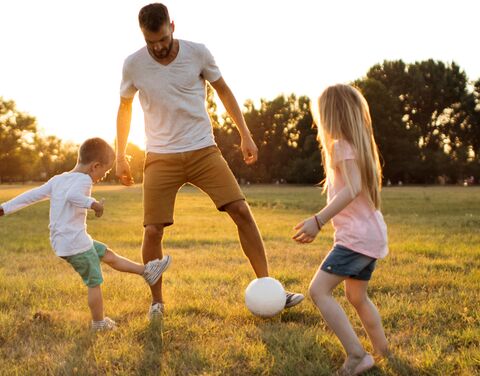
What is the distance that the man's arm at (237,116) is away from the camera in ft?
16.4

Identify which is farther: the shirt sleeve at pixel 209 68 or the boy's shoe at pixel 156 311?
the shirt sleeve at pixel 209 68

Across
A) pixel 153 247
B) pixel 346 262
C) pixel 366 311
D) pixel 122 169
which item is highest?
pixel 122 169

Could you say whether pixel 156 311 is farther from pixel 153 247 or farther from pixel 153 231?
pixel 153 231

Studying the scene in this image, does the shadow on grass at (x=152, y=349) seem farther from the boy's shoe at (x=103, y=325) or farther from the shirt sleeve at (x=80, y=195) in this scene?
the shirt sleeve at (x=80, y=195)

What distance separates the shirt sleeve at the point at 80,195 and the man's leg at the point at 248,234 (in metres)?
1.18

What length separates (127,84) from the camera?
15.9 ft

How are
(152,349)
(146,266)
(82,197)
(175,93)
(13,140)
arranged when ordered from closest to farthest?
(152,349) → (82,197) → (175,93) → (146,266) → (13,140)

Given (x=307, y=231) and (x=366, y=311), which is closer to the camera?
(x=307, y=231)

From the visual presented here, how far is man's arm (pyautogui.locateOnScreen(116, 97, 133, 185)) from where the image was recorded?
16.5ft

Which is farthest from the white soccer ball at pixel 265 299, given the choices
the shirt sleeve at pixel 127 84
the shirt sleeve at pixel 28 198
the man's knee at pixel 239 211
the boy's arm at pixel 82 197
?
the shirt sleeve at pixel 127 84

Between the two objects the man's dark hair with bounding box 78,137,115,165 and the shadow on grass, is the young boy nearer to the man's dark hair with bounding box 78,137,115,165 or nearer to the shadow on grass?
the man's dark hair with bounding box 78,137,115,165

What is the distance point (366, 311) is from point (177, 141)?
215cm

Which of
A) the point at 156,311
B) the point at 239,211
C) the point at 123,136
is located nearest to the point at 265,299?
the point at 239,211

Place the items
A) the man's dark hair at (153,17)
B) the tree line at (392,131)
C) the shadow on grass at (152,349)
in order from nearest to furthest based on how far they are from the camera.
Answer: the shadow on grass at (152,349)
the man's dark hair at (153,17)
the tree line at (392,131)
